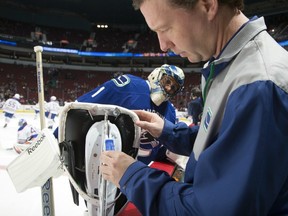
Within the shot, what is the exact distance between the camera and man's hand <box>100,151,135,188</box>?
769 mm

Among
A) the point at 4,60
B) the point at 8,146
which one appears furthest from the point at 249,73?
the point at 4,60

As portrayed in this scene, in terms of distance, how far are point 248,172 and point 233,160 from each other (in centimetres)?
4

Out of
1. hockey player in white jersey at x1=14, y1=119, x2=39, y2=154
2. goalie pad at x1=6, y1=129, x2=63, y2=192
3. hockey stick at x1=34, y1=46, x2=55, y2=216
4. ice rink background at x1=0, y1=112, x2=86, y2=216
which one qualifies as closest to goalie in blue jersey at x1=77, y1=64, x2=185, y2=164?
hockey stick at x1=34, y1=46, x2=55, y2=216

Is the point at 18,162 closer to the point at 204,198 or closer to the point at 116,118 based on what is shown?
the point at 116,118

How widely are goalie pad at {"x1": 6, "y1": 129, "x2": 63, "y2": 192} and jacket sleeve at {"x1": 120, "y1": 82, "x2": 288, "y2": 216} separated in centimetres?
67

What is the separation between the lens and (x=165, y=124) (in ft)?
4.04

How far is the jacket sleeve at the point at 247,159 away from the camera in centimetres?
52

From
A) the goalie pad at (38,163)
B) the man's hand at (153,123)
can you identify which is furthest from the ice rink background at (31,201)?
the man's hand at (153,123)

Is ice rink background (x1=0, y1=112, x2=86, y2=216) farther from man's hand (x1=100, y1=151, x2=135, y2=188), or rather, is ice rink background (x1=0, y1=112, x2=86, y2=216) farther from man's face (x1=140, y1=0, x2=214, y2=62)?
man's face (x1=140, y1=0, x2=214, y2=62)

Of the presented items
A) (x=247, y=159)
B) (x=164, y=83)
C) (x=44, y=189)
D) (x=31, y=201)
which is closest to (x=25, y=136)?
(x=31, y=201)

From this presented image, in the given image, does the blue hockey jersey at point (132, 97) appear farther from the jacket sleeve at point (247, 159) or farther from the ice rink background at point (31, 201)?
the jacket sleeve at point (247, 159)

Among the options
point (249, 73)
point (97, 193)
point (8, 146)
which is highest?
point (249, 73)

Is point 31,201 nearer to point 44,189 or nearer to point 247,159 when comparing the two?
point 44,189

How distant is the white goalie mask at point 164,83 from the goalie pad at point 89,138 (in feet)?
3.35
